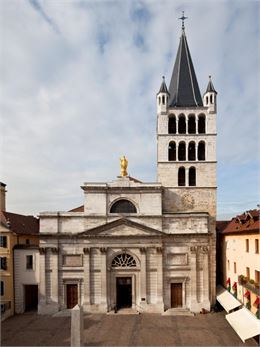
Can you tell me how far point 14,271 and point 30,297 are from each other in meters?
4.25

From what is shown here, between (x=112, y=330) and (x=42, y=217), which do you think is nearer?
(x=112, y=330)

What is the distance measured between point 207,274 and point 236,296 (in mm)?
3995

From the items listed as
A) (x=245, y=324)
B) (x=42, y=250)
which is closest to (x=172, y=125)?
(x=42, y=250)

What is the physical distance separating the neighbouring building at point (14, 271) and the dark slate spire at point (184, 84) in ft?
83.5

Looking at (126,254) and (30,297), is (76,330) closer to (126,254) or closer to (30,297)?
(126,254)

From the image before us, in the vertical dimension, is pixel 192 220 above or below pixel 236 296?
above

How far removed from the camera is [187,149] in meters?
36.6

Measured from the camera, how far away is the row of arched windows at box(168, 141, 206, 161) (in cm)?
3681

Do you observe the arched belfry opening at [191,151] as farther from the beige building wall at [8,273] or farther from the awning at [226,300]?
the beige building wall at [8,273]

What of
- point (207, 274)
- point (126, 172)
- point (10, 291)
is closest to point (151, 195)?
point (126, 172)

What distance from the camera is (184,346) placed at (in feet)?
76.3

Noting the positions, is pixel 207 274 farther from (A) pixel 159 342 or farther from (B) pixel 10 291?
(B) pixel 10 291

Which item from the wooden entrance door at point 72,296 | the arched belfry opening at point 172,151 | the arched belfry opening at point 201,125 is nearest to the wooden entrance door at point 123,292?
the wooden entrance door at point 72,296

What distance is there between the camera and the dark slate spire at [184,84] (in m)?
37.6
